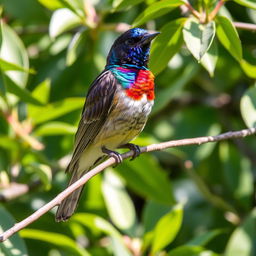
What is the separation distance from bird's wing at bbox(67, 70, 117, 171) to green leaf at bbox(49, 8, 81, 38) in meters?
0.38

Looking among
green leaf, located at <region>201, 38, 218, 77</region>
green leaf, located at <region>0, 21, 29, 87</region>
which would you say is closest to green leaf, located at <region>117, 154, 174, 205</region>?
green leaf, located at <region>0, 21, 29, 87</region>

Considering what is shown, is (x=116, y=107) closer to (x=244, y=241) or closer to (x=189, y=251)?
(x=189, y=251)

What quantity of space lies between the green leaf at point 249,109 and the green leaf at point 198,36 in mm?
449

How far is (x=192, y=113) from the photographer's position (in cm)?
514

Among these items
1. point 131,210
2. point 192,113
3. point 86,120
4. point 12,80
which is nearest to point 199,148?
point 192,113

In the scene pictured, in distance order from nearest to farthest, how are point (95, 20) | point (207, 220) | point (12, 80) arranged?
point (12, 80), point (95, 20), point (207, 220)

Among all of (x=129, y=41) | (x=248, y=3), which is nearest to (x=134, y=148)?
(x=129, y=41)

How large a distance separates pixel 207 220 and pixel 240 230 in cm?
64

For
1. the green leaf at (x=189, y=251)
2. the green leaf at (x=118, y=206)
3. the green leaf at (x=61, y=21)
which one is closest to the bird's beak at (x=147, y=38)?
the green leaf at (x=61, y=21)

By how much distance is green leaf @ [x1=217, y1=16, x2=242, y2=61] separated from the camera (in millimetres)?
3279

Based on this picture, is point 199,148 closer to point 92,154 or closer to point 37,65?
point 92,154

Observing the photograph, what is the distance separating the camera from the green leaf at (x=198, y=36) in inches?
121

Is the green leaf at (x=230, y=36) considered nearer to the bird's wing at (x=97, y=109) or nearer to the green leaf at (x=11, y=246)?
the bird's wing at (x=97, y=109)

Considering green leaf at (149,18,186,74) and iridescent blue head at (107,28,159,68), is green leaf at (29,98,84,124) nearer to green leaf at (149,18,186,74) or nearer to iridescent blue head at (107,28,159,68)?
iridescent blue head at (107,28,159,68)
